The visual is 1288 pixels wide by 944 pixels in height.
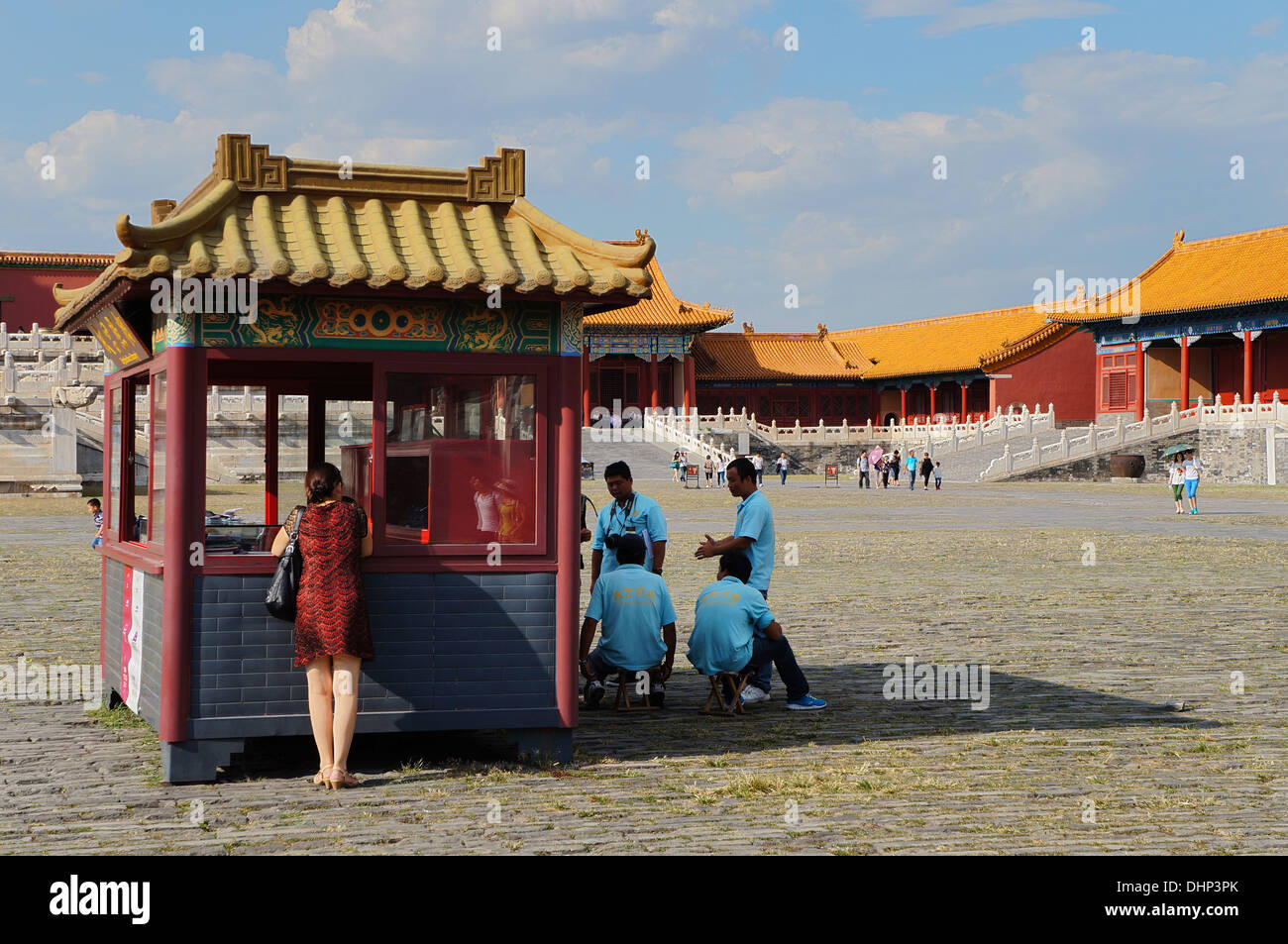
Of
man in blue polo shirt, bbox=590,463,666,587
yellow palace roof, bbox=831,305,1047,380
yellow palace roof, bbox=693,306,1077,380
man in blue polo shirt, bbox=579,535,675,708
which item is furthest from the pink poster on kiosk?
yellow palace roof, bbox=693,306,1077,380

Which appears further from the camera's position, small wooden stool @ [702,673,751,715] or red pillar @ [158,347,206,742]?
small wooden stool @ [702,673,751,715]

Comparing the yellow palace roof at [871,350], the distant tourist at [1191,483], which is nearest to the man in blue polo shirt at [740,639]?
the distant tourist at [1191,483]

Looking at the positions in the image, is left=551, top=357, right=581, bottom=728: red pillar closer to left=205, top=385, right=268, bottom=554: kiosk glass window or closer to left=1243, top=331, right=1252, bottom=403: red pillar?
left=205, top=385, right=268, bottom=554: kiosk glass window

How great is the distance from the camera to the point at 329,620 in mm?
6281

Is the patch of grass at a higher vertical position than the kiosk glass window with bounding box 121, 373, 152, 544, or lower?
lower

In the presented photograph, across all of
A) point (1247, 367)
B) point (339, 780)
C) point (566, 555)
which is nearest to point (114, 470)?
point (339, 780)

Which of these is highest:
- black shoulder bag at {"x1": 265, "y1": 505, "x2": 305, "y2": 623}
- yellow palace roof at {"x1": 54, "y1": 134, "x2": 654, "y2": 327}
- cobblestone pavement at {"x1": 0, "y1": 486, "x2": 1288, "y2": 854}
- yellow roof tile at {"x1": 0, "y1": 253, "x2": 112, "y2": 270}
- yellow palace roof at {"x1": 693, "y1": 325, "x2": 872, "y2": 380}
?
yellow roof tile at {"x1": 0, "y1": 253, "x2": 112, "y2": 270}

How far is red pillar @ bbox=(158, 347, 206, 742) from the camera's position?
6.34 m

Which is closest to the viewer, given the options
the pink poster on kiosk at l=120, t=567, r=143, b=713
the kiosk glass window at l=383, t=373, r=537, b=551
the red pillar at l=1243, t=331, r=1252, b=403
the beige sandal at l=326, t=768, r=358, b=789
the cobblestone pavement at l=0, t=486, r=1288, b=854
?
the cobblestone pavement at l=0, t=486, r=1288, b=854

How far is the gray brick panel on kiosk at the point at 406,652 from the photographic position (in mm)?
6430

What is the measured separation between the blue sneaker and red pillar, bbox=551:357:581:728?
1.95m

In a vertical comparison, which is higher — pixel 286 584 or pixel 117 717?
pixel 286 584

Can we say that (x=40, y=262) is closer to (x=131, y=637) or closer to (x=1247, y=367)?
(x=1247, y=367)

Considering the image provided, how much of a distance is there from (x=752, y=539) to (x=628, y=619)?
0.91 metres
